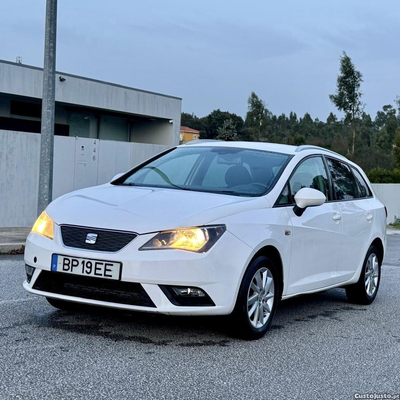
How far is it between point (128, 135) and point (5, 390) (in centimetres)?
2217

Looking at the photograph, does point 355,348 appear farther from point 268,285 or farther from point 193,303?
point 193,303

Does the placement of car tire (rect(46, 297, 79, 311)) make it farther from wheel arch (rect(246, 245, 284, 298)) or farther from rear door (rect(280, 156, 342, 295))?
rear door (rect(280, 156, 342, 295))

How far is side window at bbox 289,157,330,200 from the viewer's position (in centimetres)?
630

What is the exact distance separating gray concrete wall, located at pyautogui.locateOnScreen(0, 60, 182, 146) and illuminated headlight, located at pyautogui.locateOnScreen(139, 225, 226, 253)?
14919 mm

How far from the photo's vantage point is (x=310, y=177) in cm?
665

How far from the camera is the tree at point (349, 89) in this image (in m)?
49.2

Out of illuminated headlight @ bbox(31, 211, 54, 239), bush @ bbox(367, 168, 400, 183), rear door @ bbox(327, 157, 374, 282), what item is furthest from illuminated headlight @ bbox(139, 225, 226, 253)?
bush @ bbox(367, 168, 400, 183)

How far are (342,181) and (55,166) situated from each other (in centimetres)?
1074

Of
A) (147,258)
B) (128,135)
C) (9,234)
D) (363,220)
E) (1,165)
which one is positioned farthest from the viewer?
(128,135)

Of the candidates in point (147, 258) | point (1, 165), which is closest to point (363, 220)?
point (147, 258)

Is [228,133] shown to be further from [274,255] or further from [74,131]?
[274,255]

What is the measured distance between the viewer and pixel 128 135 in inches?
1013

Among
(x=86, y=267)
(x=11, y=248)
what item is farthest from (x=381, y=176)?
(x=86, y=267)

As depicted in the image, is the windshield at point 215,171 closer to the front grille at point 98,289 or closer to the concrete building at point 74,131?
the front grille at point 98,289
